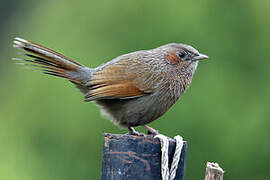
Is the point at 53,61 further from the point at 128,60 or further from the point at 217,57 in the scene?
the point at 217,57

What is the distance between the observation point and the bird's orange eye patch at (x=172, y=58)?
574 centimetres

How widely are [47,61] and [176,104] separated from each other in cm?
288

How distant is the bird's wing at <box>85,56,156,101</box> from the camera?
550 cm

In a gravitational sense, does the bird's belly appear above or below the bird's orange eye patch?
below

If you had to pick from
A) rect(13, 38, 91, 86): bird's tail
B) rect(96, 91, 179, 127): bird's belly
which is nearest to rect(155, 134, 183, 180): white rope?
rect(96, 91, 179, 127): bird's belly

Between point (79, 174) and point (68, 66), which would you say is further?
point (79, 174)

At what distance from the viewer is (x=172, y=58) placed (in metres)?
5.76

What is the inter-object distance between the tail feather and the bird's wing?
273 millimetres

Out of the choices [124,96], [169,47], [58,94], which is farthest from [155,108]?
[58,94]

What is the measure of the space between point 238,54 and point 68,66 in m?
3.91

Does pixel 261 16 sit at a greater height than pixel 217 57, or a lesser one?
greater

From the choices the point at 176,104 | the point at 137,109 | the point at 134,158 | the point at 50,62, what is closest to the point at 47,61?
the point at 50,62

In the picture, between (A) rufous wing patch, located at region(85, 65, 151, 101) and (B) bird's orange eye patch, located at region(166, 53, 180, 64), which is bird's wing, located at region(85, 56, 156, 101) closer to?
(A) rufous wing patch, located at region(85, 65, 151, 101)

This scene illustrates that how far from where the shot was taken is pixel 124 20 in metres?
9.57
